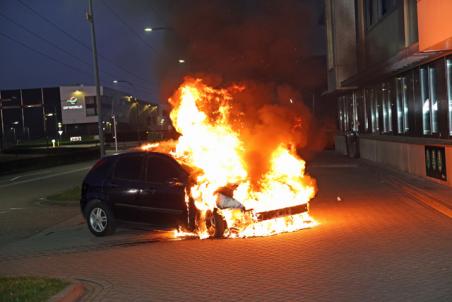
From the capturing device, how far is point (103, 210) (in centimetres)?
1170

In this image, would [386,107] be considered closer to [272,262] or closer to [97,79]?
[97,79]

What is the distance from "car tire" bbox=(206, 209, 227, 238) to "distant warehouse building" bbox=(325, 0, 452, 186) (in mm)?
6758

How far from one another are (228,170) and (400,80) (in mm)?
14105

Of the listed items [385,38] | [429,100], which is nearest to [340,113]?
[385,38]

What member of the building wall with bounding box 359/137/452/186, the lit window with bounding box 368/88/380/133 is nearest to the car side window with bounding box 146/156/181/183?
the building wall with bounding box 359/137/452/186

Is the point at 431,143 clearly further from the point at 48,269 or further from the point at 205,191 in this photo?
the point at 48,269

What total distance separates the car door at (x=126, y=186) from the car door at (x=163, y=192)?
0.59ft

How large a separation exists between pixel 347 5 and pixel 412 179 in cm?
2237

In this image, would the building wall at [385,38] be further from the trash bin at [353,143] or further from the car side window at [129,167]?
the car side window at [129,167]

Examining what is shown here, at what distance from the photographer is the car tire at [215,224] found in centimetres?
1032

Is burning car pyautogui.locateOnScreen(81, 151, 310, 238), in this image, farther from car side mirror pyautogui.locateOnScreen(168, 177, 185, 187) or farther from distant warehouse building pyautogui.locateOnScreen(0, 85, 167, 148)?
distant warehouse building pyautogui.locateOnScreen(0, 85, 167, 148)

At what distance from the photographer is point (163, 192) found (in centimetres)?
1086

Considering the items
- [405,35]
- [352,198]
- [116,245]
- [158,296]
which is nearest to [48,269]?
[116,245]

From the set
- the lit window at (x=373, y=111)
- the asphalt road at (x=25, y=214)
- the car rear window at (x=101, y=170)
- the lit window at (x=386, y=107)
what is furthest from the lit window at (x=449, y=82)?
the lit window at (x=373, y=111)
